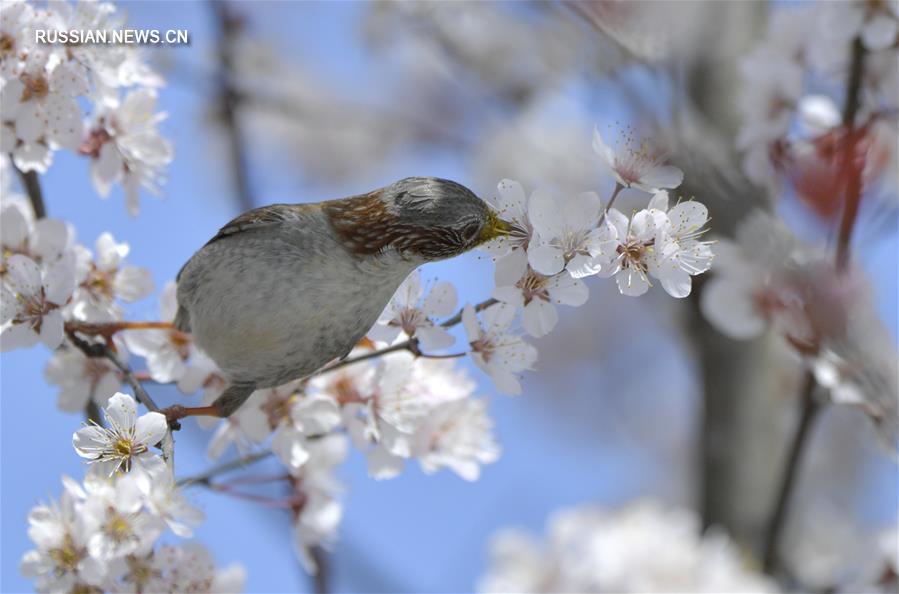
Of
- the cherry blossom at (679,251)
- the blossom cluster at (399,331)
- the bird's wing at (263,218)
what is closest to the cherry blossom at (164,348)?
the blossom cluster at (399,331)

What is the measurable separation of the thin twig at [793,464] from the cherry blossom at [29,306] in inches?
75.4

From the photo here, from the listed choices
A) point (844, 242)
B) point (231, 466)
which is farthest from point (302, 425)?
point (844, 242)

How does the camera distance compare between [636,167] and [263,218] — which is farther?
[263,218]

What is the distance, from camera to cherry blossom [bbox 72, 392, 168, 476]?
165 cm

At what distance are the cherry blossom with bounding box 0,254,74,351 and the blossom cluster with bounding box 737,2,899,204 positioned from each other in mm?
1768

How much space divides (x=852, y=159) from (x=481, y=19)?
315cm

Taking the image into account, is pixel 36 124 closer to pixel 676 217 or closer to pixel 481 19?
pixel 676 217

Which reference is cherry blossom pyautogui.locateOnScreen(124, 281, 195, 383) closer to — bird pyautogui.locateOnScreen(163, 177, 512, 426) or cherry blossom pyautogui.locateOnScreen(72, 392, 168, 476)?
bird pyautogui.locateOnScreen(163, 177, 512, 426)

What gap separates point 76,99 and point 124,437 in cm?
83

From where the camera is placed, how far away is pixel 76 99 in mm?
2121

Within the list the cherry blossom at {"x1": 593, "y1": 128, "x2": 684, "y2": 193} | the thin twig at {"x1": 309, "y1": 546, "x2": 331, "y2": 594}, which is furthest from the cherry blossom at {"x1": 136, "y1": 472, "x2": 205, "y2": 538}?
the thin twig at {"x1": 309, "y1": 546, "x2": 331, "y2": 594}

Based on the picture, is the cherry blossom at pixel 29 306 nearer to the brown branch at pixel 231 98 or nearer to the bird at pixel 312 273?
the bird at pixel 312 273

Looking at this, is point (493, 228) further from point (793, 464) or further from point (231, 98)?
point (231, 98)

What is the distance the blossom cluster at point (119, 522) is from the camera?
5.44ft
